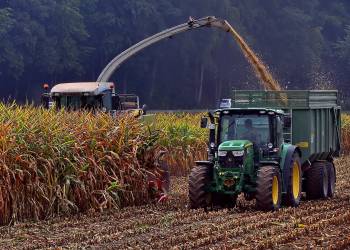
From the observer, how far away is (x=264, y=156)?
14570 millimetres

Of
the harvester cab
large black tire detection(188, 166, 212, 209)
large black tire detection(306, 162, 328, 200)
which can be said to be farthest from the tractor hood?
the harvester cab

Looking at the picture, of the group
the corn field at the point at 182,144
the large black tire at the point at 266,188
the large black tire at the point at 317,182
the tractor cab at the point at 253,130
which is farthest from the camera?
the corn field at the point at 182,144

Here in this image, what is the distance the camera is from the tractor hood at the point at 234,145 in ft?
46.0

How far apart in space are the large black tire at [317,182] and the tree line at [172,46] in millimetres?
31602

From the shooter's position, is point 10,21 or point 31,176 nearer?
point 31,176

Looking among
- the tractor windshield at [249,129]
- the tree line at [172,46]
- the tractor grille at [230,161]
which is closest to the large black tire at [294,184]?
the tractor windshield at [249,129]

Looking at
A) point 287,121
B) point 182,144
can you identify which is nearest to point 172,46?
point 182,144

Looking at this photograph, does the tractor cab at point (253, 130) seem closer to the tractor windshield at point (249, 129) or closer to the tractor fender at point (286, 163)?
the tractor windshield at point (249, 129)

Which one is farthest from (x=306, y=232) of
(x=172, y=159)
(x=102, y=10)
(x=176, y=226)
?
(x=102, y=10)

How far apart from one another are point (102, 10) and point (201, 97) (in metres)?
12.7

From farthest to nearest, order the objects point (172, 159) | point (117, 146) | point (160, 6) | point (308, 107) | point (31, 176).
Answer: point (160, 6), point (172, 159), point (308, 107), point (117, 146), point (31, 176)

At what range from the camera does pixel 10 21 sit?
4516 cm

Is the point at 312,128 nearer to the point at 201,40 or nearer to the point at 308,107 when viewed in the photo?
the point at 308,107

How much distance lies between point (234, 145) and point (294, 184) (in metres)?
1.92
